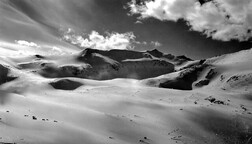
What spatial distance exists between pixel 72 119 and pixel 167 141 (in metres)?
7.32

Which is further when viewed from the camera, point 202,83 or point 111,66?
point 111,66

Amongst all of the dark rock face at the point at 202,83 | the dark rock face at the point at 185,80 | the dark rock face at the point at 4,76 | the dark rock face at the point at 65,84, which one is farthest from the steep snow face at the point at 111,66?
the dark rock face at the point at 202,83

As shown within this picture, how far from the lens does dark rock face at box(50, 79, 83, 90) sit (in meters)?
47.4

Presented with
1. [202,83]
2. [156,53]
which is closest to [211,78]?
[202,83]

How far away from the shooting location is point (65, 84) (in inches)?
1937

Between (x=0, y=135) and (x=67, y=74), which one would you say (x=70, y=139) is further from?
(x=67, y=74)

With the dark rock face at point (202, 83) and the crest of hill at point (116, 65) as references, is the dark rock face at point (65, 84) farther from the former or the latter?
the dark rock face at point (202, 83)

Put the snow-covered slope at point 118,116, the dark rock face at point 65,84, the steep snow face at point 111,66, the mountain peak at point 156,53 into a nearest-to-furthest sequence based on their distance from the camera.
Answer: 1. the snow-covered slope at point 118,116
2. the dark rock face at point 65,84
3. the steep snow face at point 111,66
4. the mountain peak at point 156,53

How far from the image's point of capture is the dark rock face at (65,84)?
156ft

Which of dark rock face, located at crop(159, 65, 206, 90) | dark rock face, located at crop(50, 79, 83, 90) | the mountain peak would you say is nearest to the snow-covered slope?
dark rock face, located at crop(50, 79, 83, 90)

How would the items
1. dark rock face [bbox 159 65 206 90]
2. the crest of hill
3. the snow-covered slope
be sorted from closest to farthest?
1. the snow-covered slope
2. dark rock face [bbox 159 65 206 90]
3. the crest of hill

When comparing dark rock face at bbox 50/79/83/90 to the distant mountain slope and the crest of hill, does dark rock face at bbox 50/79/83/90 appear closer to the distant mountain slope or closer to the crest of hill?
the crest of hill

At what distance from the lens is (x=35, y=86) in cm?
4247

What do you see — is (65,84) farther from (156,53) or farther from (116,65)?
(156,53)
